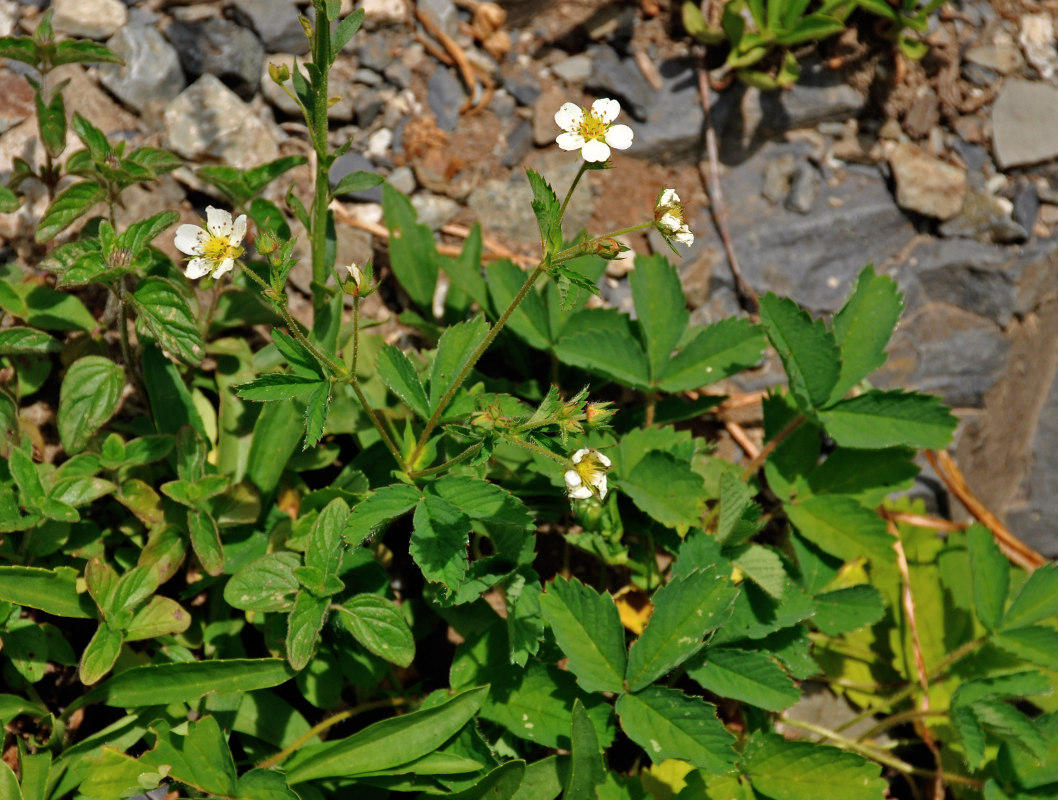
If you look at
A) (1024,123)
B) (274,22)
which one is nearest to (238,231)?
(274,22)

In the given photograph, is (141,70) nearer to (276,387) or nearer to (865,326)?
(276,387)

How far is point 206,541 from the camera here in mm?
2770

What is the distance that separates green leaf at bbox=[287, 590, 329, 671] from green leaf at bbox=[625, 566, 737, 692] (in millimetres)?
963

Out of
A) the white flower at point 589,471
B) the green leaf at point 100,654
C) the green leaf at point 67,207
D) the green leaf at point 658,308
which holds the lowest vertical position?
the green leaf at point 100,654

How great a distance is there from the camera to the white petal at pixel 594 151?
2.35 m

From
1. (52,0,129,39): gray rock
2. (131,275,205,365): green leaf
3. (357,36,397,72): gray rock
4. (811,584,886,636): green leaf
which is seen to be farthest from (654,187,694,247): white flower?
(52,0,129,39): gray rock

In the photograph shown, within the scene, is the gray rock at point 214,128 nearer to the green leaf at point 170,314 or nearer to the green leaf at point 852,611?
the green leaf at point 170,314

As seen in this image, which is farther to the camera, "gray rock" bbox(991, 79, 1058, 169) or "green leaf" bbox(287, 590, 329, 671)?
"gray rock" bbox(991, 79, 1058, 169)

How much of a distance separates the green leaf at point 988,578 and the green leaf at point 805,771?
0.82m

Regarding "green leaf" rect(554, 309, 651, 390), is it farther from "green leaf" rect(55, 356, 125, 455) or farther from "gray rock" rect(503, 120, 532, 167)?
"green leaf" rect(55, 356, 125, 455)

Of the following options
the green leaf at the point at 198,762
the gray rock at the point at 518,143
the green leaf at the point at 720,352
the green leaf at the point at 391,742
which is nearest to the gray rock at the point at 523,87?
the gray rock at the point at 518,143

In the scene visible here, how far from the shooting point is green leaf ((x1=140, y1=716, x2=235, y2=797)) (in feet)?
8.32

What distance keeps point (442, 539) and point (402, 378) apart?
1.68 feet

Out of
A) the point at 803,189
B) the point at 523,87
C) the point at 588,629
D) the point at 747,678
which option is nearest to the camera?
the point at 588,629
